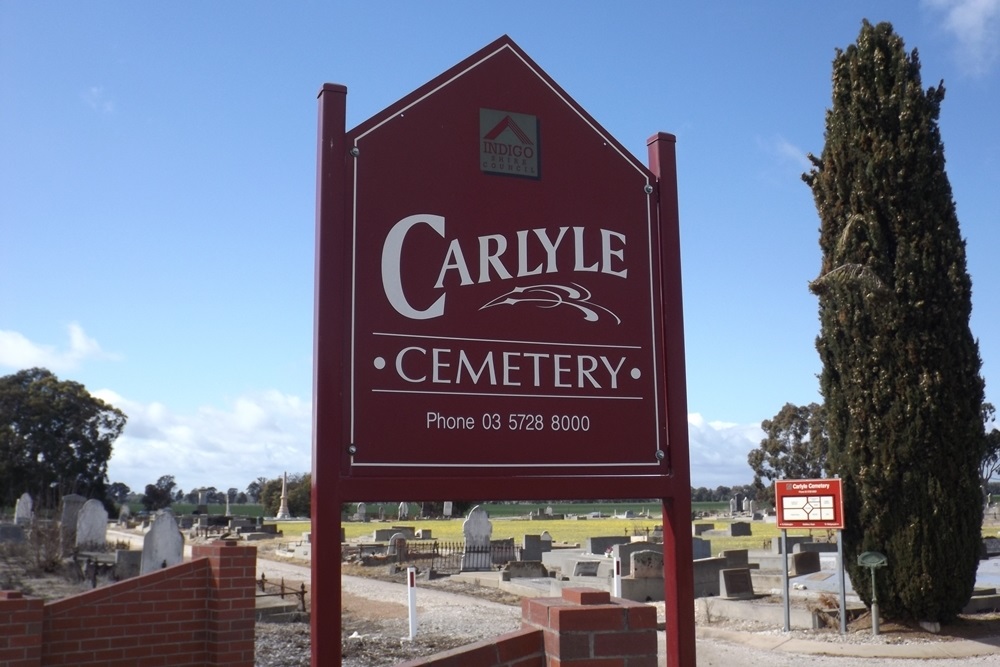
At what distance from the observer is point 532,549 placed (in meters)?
29.4

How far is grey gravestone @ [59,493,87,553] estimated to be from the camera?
2562 cm

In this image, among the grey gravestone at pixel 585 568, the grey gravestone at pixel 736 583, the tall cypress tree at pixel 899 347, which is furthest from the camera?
the grey gravestone at pixel 585 568

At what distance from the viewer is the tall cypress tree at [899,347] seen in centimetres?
1433

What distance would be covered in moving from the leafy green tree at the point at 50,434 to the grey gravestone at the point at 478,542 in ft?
135

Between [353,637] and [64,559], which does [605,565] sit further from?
[64,559]

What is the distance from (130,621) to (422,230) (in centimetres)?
433

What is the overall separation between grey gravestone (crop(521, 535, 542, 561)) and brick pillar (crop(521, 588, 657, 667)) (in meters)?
24.9

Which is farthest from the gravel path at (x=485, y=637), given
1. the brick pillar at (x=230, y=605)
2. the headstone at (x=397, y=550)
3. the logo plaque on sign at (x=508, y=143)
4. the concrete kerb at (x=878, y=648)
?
the headstone at (x=397, y=550)

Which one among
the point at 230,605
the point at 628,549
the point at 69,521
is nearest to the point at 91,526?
the point at 69,521

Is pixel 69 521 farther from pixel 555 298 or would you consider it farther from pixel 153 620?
pixel 555 298

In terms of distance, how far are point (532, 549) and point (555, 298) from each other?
25657 millimetres

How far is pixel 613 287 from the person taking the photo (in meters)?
4.85

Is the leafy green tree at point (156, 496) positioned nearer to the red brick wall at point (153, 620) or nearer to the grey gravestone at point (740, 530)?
the grey gravestone at point (740, 530)

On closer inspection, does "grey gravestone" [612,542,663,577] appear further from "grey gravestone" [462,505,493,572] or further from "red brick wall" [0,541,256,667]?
"red brick wall" [0,541,256,667]
